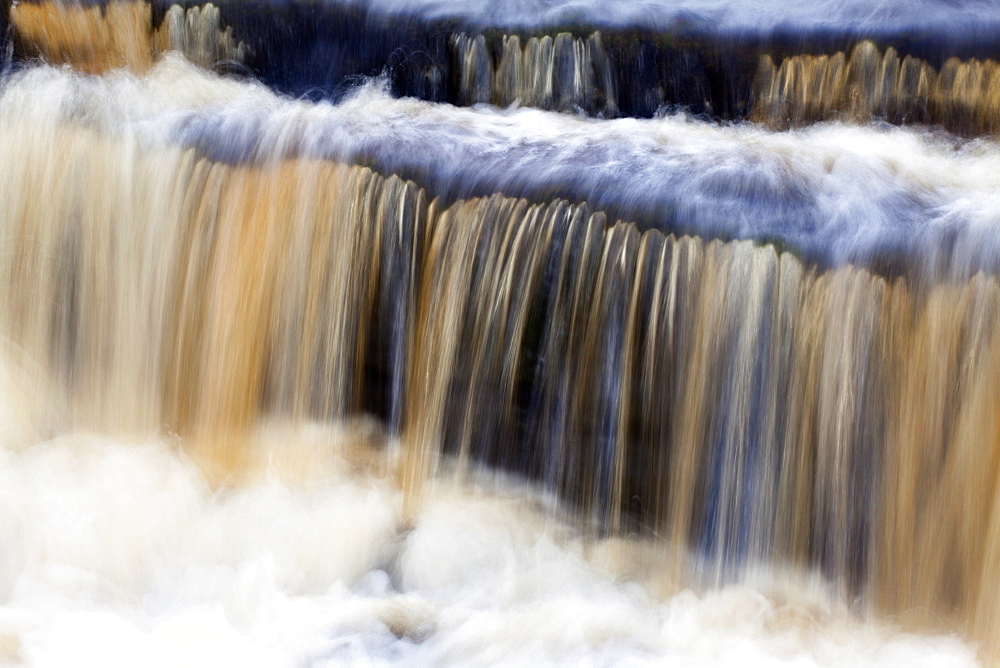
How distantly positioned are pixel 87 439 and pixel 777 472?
10.5 feet

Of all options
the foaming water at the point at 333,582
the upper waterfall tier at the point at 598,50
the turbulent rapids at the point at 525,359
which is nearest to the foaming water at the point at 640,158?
the turbulent rapids at the point at 525,359

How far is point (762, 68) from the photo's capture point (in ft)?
18.6

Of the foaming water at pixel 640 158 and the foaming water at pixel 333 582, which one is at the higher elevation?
the foaming water at pixel 640 158

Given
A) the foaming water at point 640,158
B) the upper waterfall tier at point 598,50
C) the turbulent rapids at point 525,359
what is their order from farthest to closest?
1. the upper waterfall tier at point 598,50
2. the foaming water at point 640,158
3. the turbulent rapids at point 525,359

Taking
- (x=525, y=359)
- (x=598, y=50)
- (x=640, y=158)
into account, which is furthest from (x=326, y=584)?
(x=598, y=50)

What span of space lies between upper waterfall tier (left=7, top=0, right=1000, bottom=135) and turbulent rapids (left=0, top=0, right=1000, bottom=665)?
0.10ft

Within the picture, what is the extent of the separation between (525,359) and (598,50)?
242 centimetres

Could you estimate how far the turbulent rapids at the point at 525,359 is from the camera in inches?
147

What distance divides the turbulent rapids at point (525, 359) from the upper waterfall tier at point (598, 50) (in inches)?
1.1

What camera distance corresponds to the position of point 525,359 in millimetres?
4254

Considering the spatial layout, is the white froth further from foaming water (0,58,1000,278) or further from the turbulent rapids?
foaming water (0,58,1000,278)

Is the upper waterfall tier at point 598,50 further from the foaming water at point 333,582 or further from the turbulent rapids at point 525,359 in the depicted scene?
the foaming water at point 333,582

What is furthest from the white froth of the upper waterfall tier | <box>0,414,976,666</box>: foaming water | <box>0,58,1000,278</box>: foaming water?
the upper waterfall tier

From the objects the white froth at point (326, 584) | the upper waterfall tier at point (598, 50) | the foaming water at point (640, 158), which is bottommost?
the white froth at point (326, 584)
